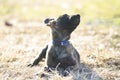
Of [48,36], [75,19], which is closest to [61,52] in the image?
[75,19]

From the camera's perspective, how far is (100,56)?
9352 mm

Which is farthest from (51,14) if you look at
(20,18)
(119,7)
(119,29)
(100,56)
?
(100,56)

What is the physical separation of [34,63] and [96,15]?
30.6 ft

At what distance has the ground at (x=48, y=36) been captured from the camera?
841 cm

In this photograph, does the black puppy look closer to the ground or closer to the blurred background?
the ground

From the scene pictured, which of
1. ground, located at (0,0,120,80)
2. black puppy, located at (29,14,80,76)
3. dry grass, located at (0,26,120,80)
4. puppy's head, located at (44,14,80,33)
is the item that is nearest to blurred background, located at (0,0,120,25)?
ground, located at (0,0,120,80)

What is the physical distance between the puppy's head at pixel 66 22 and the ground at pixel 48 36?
2.73 ft

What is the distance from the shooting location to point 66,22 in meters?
7.99

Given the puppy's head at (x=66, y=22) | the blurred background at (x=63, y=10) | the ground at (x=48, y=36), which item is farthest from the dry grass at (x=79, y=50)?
the blurred background at (x=63, y=10)

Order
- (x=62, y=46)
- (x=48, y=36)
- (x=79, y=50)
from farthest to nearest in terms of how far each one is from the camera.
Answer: (x=48, y=36) < (x=79, y=50) < (x=62, y=46)

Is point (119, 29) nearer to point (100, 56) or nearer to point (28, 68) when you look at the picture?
point (100, 56)

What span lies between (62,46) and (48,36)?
5.14 meters

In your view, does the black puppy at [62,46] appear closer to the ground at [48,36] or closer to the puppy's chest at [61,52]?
the puppy's chest at [61,52]

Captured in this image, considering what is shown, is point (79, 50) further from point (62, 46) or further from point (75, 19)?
point (75, 19)
